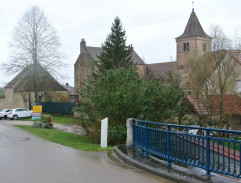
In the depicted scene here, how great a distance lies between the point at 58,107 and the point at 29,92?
7406 mm

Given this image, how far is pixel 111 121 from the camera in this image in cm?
1566

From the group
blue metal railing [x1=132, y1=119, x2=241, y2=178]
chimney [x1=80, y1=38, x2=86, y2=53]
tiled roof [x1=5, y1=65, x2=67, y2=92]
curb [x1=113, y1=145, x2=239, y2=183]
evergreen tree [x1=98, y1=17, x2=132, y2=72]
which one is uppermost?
chimney [x1=80, y1=38, x2=86, y2=53]

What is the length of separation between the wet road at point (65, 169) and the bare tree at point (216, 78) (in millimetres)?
12097

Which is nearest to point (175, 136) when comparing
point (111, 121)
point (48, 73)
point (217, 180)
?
point (217, 180)

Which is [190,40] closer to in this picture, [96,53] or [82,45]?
[96,53]

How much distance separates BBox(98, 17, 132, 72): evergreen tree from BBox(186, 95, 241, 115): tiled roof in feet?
69.8

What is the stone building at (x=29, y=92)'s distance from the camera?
155 ft

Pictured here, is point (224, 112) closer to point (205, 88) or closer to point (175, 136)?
point (205, 88)

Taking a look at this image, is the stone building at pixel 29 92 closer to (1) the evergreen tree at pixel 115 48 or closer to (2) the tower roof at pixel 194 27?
(1) the evergreen tree at pixel 115 48

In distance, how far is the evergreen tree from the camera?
1705 inches

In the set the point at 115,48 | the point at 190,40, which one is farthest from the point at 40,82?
the point at 190,40

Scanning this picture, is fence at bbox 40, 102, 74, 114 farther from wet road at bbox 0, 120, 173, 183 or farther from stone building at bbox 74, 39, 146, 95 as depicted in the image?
wet road at bbox 0, 120, 173, 183

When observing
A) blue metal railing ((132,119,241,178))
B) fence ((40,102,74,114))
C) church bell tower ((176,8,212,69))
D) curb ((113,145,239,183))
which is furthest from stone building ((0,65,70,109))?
church bell tower ((176,8,212,69))

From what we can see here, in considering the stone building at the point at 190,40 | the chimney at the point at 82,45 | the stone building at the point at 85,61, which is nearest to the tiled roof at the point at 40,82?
the stone building at the point at 85,61
